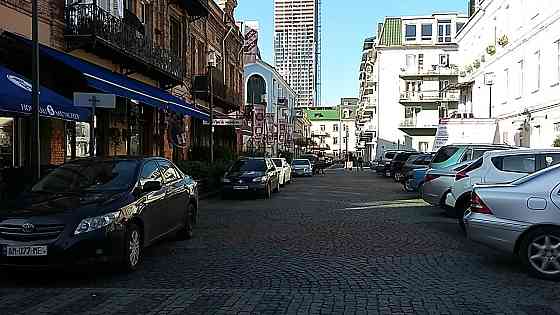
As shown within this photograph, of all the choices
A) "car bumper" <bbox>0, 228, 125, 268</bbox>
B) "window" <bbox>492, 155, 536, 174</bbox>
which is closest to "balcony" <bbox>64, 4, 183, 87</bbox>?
"car bumper" <bbox>0, 228, 125, 268</bbox>

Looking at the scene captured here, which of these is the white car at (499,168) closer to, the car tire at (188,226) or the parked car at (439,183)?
the parked car at (439,183)

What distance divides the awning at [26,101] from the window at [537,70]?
879 inches

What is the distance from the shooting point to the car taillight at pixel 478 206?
8652 mm

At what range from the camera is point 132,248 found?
8.50 m

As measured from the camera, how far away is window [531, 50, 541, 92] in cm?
2898

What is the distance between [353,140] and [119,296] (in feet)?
458

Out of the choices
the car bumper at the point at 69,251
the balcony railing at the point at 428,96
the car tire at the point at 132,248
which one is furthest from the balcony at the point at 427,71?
the car bumper at the point at 69,251

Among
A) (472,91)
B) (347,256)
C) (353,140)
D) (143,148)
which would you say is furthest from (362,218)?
(353,140)

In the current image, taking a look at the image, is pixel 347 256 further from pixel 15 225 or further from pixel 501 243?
pixel 15 225

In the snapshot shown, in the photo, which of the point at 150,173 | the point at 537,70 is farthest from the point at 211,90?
the point at 150,173

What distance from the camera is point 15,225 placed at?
7.61 m

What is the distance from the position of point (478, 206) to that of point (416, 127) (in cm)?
6317

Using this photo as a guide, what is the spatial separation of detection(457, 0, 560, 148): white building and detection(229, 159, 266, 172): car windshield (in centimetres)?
1263

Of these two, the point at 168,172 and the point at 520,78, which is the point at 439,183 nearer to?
the point at 168,172
